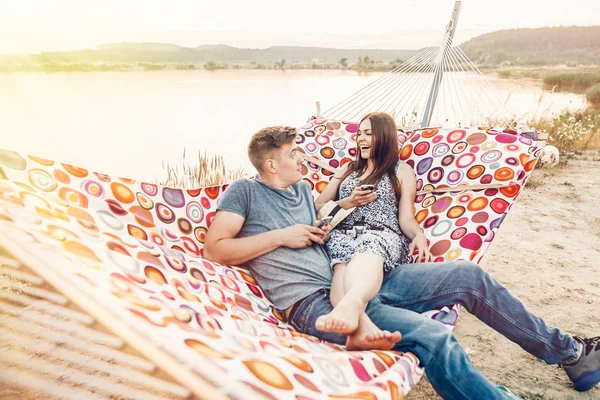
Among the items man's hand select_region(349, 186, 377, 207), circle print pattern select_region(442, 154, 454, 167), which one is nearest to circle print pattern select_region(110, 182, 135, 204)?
man's hand select_region(349, 186, 377, 207)

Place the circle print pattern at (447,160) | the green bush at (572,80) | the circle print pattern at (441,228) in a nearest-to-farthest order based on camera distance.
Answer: the circle print pattern at (441,228) → the circle print pattern at (447,160) → the green bush at (572,80)

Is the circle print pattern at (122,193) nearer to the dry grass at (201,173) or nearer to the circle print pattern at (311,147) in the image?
the circle print pattern at (311,147)

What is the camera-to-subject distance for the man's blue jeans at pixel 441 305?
1.25 meters

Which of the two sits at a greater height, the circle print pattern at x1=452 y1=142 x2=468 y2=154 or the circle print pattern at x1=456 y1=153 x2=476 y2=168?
the circle print pattern at x1=452 y1=142 x2=468 y2=154

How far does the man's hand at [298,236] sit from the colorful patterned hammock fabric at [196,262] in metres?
0.20

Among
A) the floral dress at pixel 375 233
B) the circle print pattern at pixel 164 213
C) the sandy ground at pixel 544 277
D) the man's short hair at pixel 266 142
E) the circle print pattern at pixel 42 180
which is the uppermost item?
the man's short hair at pixel 266 142

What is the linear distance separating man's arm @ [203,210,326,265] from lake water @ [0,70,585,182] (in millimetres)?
678

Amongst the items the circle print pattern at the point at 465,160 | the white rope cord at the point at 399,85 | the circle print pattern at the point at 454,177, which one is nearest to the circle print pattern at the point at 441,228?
the circle print pattern at the point at 454,177

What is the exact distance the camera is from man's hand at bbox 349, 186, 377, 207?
170 centimetres

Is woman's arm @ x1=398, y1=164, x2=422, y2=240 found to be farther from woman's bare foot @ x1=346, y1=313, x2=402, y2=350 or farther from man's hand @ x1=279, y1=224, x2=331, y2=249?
woman's bare foot @ x1=346, y1=313, x2=402, y2=350

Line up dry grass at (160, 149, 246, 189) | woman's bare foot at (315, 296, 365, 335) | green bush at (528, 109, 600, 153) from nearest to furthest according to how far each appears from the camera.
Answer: woman's bare foot at (315, 296, 365, 335) → dry grass at (160, 149, 246, 189) → green bush at (528, 109, 600, 153)

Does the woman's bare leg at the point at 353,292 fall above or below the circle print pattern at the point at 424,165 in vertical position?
below

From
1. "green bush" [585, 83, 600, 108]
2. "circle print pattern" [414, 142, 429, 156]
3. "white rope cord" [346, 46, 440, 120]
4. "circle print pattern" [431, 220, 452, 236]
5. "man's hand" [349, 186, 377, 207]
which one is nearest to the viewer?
"man's hand" [349, 186, 377, 207]

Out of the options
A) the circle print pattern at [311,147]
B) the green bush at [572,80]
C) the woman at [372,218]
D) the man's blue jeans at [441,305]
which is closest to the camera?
the man's blue jeans at [441,305]
